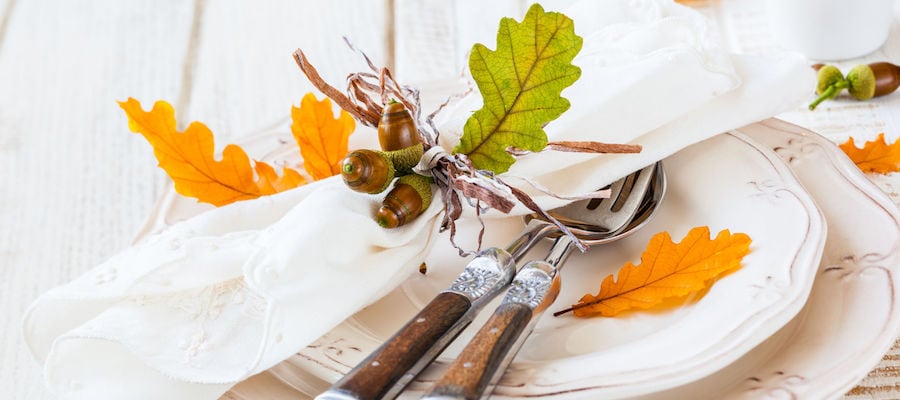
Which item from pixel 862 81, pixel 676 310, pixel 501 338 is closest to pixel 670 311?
pixel 676 310

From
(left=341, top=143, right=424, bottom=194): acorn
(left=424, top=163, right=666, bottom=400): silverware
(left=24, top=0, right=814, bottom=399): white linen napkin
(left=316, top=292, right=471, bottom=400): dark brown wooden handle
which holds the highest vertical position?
(left=341, top=143, right=424, bottom=194): acorn

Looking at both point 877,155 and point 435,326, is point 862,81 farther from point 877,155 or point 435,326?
point 435,326

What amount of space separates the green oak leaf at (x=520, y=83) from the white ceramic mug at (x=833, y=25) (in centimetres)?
55

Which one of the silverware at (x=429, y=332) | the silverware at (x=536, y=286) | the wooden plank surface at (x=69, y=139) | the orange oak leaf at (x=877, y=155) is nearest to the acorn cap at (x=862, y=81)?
the orange oak leaf at (x=877, y=155)

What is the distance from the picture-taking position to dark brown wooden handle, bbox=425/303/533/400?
1.61 ft

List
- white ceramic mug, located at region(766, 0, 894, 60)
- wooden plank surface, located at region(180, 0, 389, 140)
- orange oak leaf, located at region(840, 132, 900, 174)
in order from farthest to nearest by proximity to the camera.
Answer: wooden plank surface, located at region(180, 0, 389, 140) < white ceramic mug, located at region(766, 0, 894, 60) < orange oak leaf, located at region(840, 132, 900, 174)

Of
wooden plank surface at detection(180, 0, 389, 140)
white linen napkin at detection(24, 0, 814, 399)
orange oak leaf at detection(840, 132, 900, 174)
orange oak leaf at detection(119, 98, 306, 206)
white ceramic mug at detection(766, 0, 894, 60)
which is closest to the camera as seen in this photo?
white linen napkin at detection(24, 0, 814, 399)

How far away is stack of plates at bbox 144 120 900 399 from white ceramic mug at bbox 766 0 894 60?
340 mm

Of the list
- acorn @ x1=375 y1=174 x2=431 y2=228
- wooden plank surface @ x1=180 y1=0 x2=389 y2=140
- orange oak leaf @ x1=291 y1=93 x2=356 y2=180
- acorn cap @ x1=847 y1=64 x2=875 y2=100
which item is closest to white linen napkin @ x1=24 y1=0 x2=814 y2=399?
acorn @ x1=375 y1=174 x2=431 y2=228

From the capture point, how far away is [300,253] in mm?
597

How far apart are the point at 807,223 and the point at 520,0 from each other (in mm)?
781

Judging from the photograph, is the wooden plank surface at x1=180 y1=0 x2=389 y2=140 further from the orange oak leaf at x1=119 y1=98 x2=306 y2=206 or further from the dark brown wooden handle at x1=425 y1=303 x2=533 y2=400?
the dark brown wooden handle at x1=425 y1=303 x2=533 y2=400

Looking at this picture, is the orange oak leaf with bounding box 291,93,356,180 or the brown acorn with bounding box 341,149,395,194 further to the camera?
the orange oak leaf with bounding box 291,93,356,180

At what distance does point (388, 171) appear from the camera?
628 millimetres
